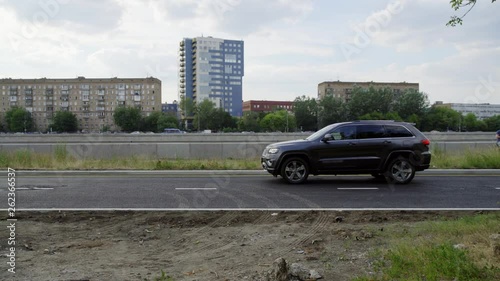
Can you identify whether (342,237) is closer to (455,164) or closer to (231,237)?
(231,237)

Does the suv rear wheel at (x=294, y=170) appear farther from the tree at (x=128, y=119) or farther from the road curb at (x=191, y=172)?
the tree at (x=128, y=119)

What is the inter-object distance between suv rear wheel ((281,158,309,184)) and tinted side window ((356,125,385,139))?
1819 mm

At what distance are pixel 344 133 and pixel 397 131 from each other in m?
1.60

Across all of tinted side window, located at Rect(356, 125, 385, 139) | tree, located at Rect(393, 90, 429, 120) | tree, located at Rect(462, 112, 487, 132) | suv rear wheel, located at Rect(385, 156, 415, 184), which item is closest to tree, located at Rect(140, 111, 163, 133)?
tree, located at Rect(393, 90, 429, 120)

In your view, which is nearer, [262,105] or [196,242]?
[196,242]

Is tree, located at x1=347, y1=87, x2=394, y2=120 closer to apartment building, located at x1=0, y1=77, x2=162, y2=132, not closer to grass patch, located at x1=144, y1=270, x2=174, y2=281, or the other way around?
grass patch, located at x1=144, y1=270, x2=174, y2=281

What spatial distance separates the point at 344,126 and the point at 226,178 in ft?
14.0

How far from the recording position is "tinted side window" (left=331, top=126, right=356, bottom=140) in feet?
39.6

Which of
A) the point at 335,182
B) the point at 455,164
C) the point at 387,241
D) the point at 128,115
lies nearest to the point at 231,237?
the point at 387,241

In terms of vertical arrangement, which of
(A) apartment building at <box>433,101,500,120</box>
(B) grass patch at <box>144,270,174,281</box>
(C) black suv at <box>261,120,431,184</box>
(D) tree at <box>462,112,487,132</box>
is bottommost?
(B) grass patch at <box>144,270,174,281</box>

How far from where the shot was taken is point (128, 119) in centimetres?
10131

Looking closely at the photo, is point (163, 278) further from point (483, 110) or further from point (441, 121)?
point (483, 110)

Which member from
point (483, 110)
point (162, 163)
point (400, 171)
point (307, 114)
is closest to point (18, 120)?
point (307, 114)

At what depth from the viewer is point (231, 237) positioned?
19.8ft
